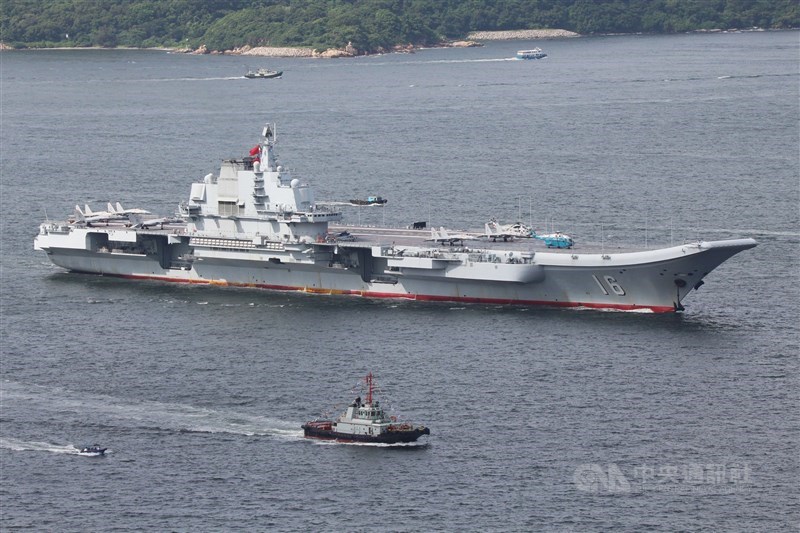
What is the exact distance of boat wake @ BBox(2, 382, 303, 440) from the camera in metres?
57.8

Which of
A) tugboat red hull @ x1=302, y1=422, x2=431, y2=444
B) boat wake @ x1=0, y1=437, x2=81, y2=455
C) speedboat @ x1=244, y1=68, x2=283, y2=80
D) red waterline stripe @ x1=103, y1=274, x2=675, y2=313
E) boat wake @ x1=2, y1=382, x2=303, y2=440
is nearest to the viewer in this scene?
tugboat red hull @ x1=302, y1=422, x2=431, y2=444

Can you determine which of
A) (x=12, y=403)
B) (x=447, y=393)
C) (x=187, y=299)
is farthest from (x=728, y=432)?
(x=187, y=299)

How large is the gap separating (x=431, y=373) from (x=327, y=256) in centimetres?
1758

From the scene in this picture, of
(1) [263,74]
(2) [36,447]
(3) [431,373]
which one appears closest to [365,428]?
(3) [431,373]

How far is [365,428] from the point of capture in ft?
183

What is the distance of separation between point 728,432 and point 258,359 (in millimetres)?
20066

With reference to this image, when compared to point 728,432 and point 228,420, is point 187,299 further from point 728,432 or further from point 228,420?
point 728,432

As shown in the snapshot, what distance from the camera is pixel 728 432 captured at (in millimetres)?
56344

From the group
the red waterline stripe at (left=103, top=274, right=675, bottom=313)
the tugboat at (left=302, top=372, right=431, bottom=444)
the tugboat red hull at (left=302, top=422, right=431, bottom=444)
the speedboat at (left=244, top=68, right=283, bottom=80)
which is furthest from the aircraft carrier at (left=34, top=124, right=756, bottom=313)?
the speedboat at (left=244, top=68, right=283, bottom=80)

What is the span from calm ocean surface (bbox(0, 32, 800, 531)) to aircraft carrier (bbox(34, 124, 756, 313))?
1.41m

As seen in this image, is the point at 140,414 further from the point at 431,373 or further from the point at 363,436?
the point at 431,373

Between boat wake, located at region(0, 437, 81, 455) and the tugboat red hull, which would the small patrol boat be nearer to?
boat wake, located at region(0, 437, 81, 455)

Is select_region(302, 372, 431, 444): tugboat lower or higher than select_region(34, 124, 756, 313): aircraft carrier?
lower

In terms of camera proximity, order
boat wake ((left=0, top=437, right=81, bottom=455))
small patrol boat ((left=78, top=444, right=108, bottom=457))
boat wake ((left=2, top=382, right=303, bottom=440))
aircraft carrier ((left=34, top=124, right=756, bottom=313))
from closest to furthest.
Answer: small patrol boat ((left=78, top=444, right=108, bottom=457))
boat wake ((left=0, top=437, right=81, bottom=455))
boat wake ((left=2, top=382, right=303, bottom=440))
aircraft carrier ((left=34, top=124, right=756, bottom=313))
